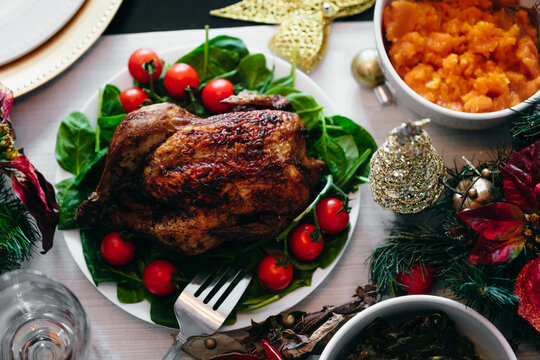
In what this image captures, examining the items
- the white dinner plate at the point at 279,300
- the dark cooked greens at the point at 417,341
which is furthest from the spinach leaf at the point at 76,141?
the dark cooked greens at the point at 417,341

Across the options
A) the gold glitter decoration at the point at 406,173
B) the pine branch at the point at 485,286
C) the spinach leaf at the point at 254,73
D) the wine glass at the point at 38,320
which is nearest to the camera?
the gold glitter decoration at the point at 406,173

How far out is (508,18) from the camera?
5.04 ft

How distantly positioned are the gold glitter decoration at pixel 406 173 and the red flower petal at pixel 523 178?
0.51 feet

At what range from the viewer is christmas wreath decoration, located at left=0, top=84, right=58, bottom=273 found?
4.65ft

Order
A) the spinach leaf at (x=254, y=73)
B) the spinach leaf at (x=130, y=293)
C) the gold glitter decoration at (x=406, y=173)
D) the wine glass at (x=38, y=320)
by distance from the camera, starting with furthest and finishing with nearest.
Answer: the spinach leaf at (x=254, y=73)
the spinach leaf at (x=130, y=293)
the wine glass at (x=38, y=320)
the gold glitter decoration at (x=406, y=173)

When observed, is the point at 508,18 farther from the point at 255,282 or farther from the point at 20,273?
the point at 20,273

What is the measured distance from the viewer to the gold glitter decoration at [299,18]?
170 cm

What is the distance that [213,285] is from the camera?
1.53 meters

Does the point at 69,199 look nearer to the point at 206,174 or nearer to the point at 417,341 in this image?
the point at 206,174

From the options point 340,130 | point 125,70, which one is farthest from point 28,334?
point 340,130

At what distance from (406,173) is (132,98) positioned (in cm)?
78

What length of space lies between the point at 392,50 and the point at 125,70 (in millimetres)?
745

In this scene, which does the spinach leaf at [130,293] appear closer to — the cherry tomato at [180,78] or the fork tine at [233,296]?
the fork tine at [233,296]

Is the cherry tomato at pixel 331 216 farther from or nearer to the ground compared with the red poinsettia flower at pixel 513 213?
nearer to the ground
